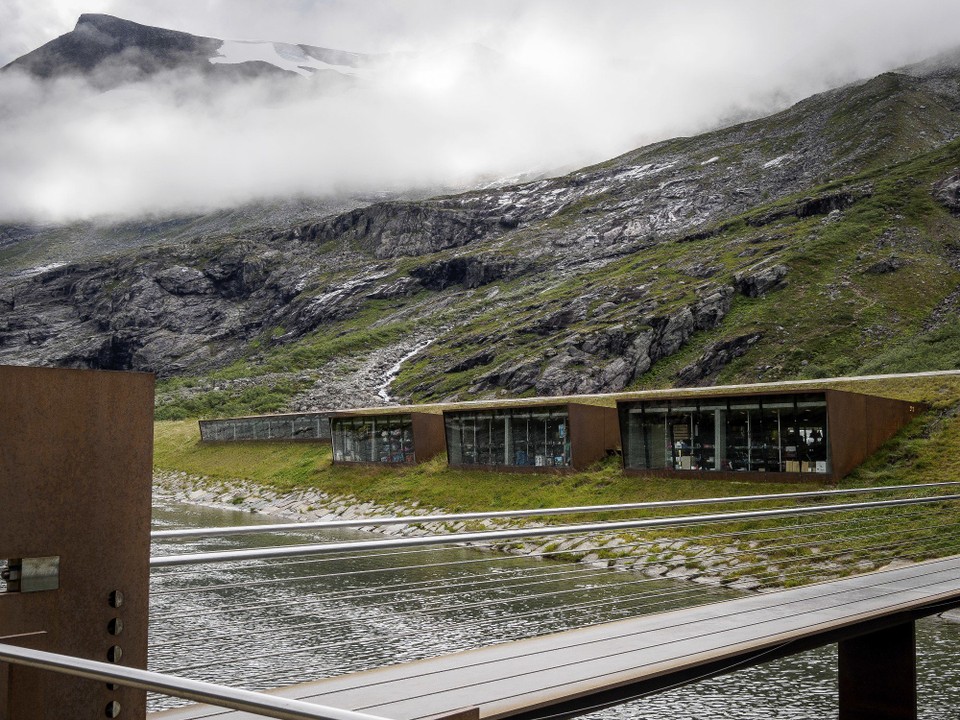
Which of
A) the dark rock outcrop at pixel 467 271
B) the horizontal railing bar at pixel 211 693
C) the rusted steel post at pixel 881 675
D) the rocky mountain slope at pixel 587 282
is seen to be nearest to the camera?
the horizontal railing bar at pixel 211 693

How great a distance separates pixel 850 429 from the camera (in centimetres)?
2578

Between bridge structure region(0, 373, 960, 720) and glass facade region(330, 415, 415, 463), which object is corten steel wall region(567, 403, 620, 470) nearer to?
glass facade region(330, 415, 415, 463)

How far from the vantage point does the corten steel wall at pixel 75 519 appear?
396 centimetres

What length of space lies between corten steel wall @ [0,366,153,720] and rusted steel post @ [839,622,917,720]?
8.28 meters

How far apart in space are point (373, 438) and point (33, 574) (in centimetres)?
3912

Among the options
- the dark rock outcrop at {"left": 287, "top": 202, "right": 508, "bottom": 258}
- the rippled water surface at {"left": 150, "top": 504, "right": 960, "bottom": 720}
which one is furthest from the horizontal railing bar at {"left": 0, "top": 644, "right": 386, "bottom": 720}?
the dark rock outcrop at {"left": 287, "top": 202, "right": 508, "bottom": 258}

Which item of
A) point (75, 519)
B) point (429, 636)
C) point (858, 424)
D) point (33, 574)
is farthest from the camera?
point (858, 424)

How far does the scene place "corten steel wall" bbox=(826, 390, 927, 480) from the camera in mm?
25219

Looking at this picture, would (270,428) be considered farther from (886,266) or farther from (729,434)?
(886,266)

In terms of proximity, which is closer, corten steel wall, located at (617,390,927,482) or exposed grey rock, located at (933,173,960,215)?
corten steel wall, located at (617,390,927,482)

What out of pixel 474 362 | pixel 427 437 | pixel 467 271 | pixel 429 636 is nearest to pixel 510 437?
pixel 427 437

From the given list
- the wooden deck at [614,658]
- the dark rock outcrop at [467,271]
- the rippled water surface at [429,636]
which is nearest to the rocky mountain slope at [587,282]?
the dark rock outcrop at [467,271]

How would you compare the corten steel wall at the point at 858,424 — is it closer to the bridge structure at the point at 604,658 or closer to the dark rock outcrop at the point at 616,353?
the bridge structure at the point at 604,658

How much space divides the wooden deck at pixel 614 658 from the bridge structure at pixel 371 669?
0.06 ft
